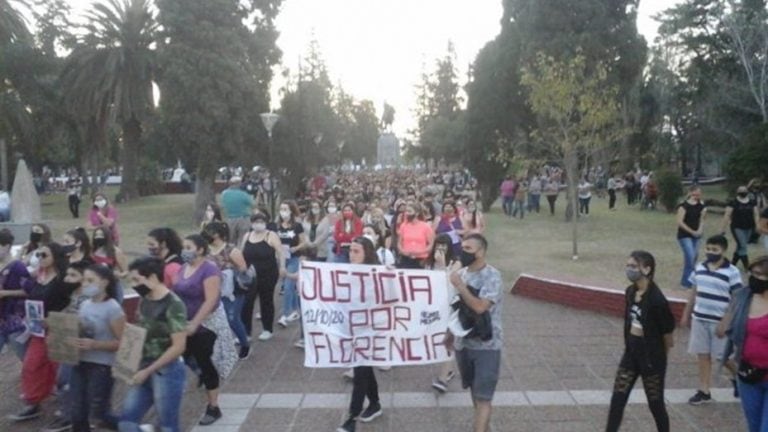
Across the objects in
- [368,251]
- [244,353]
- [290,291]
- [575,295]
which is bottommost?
[244,353]

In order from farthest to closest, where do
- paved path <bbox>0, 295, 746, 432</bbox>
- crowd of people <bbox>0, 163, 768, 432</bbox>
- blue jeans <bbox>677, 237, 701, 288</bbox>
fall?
blue jeans <bbox>677, 237, 701, 288</bbox>
paved path <bbox>0, 295, 746, 432</bbox>
crowd of people <bbox>0, 163, 768, 432</bbox>

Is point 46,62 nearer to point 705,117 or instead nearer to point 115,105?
point 115,105

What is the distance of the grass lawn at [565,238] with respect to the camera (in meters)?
15.7

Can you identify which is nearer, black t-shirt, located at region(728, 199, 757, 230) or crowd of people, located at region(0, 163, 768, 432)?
crowd of people, located at region(0, 163, 768, 432)

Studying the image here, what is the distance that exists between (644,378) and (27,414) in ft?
16.9

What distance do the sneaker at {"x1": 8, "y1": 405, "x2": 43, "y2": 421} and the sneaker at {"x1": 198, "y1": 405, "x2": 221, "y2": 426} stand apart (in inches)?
59.0

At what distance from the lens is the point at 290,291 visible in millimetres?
11008

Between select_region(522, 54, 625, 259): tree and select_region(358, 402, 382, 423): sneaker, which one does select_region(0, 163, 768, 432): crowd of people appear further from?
select_region(522, 54, 625, 259): tree

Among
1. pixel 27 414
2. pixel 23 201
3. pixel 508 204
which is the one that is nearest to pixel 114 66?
pixel 23 201

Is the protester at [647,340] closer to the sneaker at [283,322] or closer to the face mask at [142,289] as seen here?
the face mask at [142,289]

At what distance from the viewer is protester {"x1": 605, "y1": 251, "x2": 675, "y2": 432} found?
5648mm

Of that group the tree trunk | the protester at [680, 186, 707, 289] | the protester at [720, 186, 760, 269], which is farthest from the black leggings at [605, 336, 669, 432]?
the tree trunk

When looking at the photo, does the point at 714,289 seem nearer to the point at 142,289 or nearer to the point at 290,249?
the point at 142,289

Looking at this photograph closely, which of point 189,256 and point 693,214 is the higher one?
point 189,256
